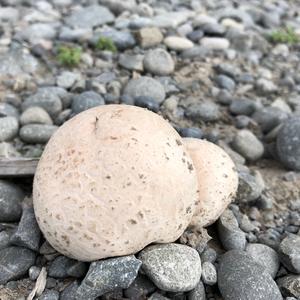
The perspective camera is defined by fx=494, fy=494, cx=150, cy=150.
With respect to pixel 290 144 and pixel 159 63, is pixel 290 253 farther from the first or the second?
pixel 159 63

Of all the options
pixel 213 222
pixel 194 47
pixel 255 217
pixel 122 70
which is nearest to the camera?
pixel 213 222

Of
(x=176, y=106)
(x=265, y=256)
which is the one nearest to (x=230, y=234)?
(x=265, y=256)

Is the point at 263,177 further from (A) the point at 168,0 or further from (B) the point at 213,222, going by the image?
(A) the point at 168,0

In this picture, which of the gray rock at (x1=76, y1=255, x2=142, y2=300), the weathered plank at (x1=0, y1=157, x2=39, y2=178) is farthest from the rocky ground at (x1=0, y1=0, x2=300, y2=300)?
the weathered plank at (x1=0, y1=157, x2=39, y2=178)

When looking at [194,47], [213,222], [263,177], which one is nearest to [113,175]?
[213,222]

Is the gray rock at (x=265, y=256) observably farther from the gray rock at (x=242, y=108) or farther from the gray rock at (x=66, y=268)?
the gray rock at (x=242, y=108)

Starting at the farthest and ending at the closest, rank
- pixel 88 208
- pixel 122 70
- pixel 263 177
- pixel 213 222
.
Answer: pixel 122 70, pixel 263 177, pixel 213 222, pixel 88 208

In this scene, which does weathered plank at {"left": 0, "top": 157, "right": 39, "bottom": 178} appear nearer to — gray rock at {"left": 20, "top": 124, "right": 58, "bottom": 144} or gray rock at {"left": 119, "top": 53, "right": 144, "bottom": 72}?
gray rock at {"left": 20, "top": 124, "right": 58, "bottom": 144}
